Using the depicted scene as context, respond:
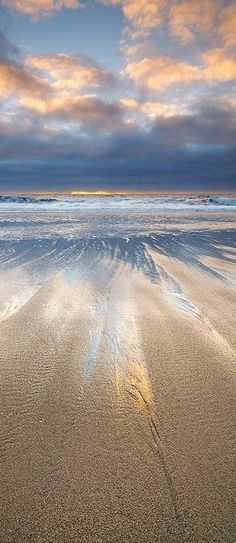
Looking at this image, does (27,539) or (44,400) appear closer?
(27,539)

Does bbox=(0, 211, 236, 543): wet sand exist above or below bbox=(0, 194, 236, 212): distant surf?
below

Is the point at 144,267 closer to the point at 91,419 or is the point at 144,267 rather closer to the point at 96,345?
the point at 96,345

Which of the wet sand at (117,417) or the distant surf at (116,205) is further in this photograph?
the distant surf at (116,205)

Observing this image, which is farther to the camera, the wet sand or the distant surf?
the distant surf

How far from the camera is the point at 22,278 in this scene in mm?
4410

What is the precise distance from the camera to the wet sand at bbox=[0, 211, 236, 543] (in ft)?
3.64

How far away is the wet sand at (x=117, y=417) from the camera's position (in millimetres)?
1110

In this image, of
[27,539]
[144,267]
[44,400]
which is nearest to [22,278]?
[144,267]

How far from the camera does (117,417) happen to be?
5.26ft

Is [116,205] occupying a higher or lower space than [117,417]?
higher

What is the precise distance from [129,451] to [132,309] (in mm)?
1841

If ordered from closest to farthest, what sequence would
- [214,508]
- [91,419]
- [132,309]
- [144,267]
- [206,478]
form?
[214,508], [206,478], [91,419], [132,309], [144,267]

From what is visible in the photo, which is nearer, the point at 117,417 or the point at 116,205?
the point at 117,417

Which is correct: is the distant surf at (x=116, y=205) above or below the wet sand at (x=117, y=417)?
above
